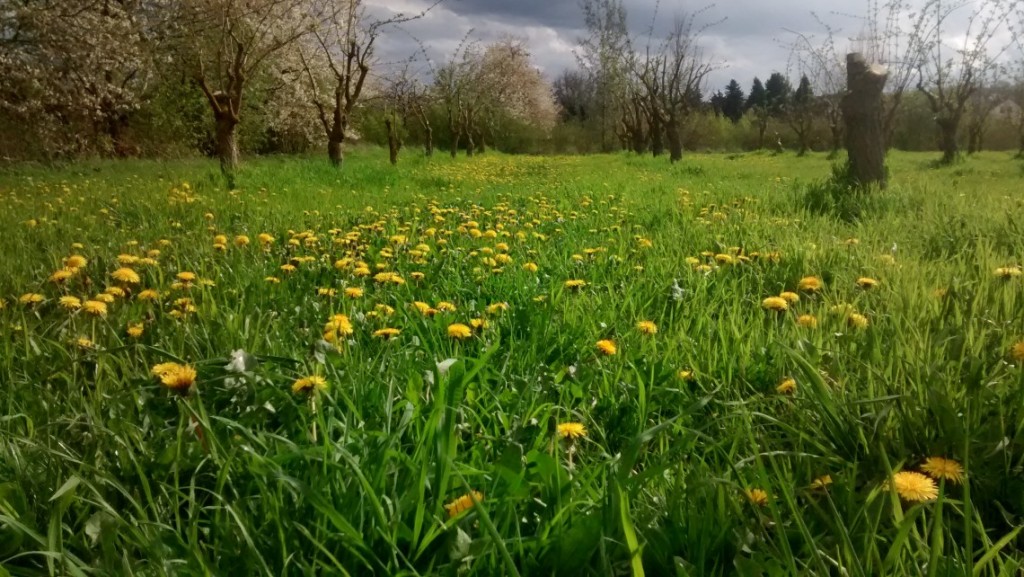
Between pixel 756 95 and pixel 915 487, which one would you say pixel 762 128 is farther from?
pixel 915 487

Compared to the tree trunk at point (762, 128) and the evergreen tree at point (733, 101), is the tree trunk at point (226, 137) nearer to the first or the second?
the tree trunk at point (762, 128)

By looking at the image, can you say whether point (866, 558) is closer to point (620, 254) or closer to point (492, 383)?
point (492, 383)

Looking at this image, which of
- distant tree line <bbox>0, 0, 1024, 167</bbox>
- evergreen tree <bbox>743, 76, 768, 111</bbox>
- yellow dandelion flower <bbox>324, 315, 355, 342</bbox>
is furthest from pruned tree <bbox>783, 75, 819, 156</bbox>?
yellow dandelion flower <bbox>324, 315, 355, 342</bbox>

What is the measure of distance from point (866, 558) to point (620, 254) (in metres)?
2.88

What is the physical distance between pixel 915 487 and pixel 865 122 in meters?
7.40

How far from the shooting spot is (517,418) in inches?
64.4

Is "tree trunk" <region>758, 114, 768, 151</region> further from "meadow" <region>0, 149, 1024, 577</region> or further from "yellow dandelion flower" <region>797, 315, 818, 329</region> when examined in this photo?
"yellow dandelion flower" <region>797, 315, 818, 329</region>

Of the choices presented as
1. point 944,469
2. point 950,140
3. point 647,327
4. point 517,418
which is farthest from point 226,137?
point 950,140

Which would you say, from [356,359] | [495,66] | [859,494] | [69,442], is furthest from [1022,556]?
[495,66]

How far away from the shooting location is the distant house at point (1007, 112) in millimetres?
36062

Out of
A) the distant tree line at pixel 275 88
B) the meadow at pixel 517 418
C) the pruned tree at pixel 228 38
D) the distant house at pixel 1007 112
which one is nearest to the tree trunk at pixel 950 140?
the distant tree line at pixel 275 88

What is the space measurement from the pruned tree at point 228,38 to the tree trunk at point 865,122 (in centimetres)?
957

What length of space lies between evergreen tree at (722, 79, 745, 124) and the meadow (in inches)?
3021

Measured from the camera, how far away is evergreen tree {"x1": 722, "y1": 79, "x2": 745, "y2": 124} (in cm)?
7451
